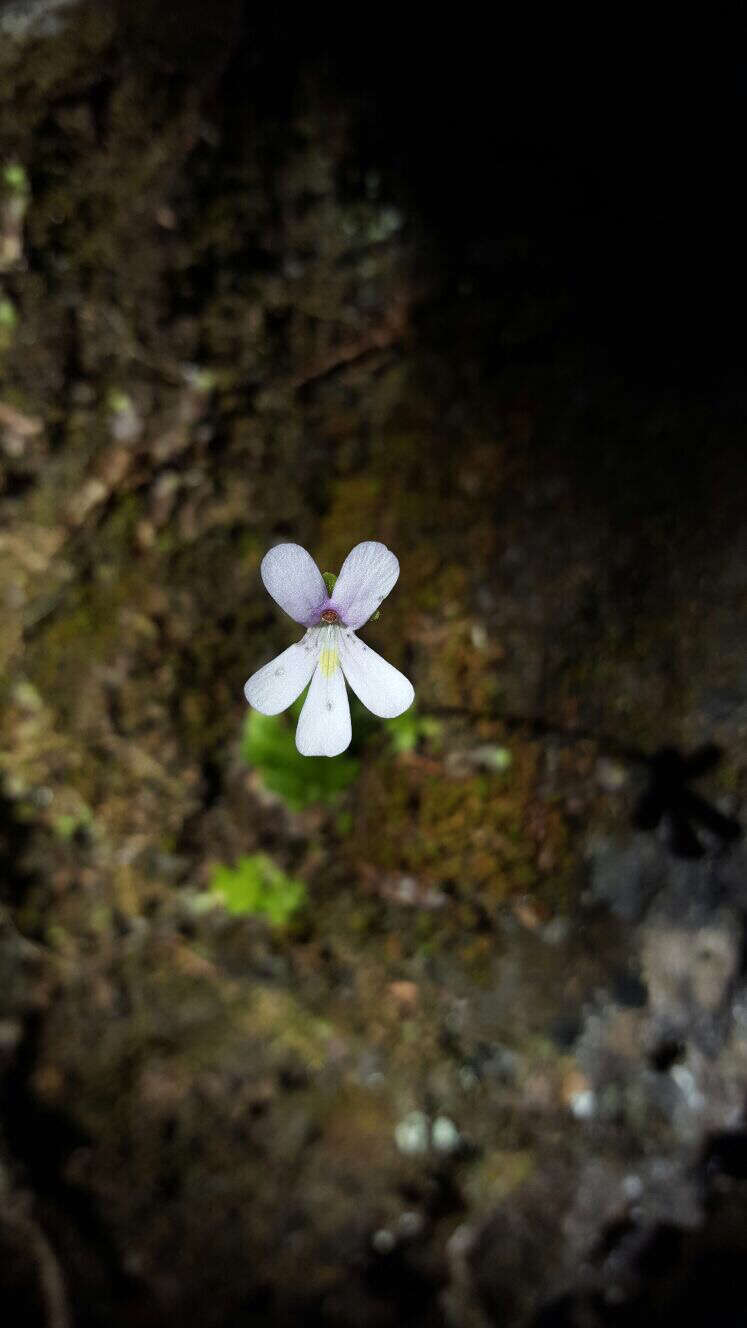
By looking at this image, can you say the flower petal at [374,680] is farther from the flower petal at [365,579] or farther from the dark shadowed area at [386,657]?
the dark shadowed area at [386,657]

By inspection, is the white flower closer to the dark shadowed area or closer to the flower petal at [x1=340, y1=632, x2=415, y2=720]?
the flower petal at [x1=340, y1=632, x2=415, y2=720]

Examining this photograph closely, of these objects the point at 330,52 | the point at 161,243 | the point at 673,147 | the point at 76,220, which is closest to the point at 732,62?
the point at 673,147

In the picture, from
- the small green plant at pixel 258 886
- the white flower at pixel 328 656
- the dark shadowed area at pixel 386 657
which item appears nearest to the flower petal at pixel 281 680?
the white flower at pixel 328 656

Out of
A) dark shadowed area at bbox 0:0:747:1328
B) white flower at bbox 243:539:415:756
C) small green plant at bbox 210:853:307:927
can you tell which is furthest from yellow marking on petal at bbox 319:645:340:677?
small green plant at bbox 210:853:307:927

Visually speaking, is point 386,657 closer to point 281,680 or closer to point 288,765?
point 288,765

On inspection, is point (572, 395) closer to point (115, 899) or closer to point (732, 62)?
point (732, 62)

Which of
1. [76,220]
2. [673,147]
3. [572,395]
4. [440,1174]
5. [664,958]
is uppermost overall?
[76,220]
